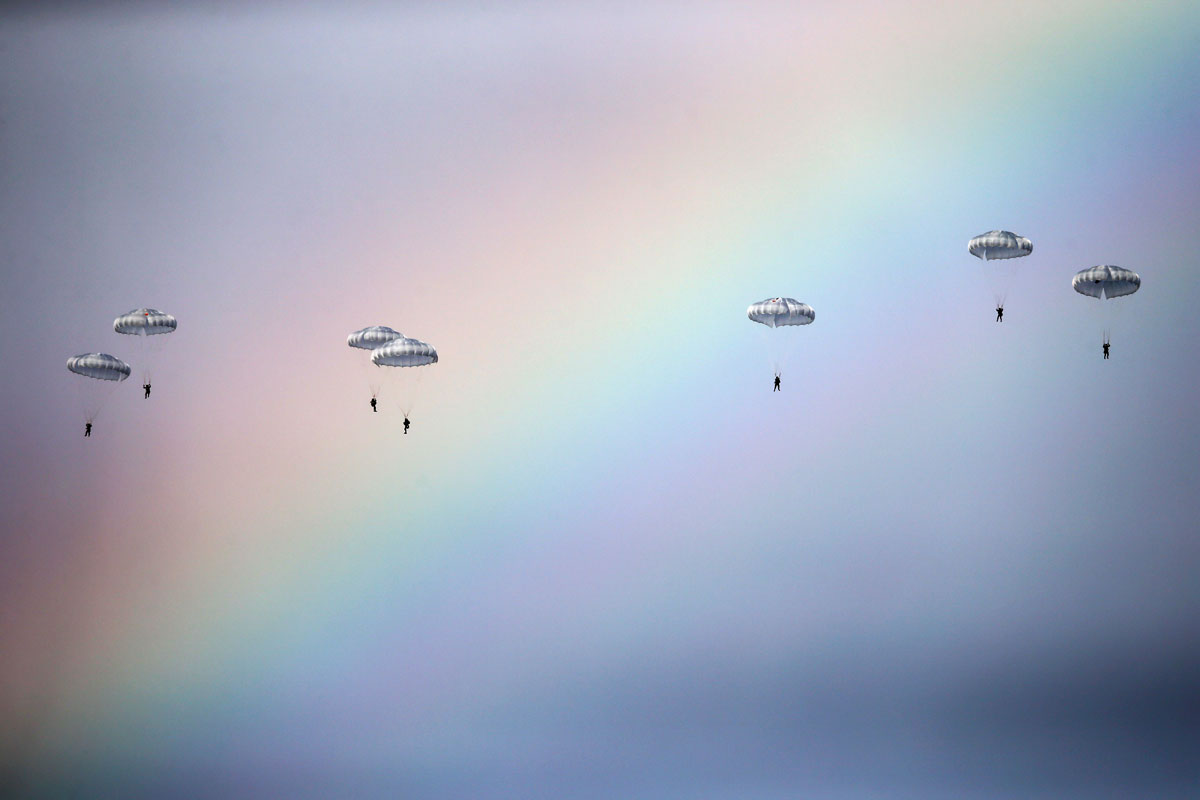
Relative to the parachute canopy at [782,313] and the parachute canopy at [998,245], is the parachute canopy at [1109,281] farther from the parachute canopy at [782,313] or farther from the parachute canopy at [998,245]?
the parachute canopy at [782,313]

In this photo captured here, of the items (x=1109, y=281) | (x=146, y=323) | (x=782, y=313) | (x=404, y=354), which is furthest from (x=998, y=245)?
(x=146, y=323)

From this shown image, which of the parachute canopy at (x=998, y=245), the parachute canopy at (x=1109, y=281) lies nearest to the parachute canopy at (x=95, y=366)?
the parachute canopy at (x=998, y=245)

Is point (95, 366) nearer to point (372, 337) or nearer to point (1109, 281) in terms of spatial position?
point (372, 337)

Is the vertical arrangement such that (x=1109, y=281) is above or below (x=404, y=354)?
above

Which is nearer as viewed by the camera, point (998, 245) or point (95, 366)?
point (998, 245)

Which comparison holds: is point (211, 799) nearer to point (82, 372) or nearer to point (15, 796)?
point (15, 796)

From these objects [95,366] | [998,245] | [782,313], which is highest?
[998,245]
